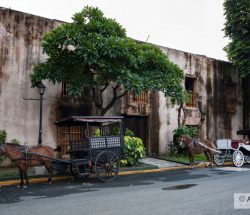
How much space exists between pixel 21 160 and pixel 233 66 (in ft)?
64.2

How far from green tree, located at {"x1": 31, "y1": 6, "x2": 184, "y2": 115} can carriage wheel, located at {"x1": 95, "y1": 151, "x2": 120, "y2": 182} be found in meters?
3.27

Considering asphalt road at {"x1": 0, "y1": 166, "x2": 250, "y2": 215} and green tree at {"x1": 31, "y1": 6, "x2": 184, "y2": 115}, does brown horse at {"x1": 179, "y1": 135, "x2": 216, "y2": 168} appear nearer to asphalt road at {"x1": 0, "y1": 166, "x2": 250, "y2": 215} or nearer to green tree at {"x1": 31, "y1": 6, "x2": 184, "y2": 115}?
green tree at {"x1": 31, "y1": 6, "x2": 184, "y2": 115}

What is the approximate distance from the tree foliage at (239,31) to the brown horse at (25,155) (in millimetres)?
16151

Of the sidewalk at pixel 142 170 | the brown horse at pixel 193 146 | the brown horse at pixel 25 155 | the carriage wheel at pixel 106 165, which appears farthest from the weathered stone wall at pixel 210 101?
the brown horse at pixel 25 155

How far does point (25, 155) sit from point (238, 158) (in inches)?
411

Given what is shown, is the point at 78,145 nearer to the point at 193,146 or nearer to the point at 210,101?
the point at 193,146

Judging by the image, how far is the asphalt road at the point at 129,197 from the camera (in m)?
7.50

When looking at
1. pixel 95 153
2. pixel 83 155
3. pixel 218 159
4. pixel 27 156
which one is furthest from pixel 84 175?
pixel 218 159

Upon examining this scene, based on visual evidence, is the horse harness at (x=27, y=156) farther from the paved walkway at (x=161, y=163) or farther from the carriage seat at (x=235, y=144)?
the carriage seat at (x=235, y=144)

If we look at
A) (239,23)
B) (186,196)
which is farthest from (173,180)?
(239,23)

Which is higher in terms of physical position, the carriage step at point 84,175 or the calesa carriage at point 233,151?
the calesa carriage at point 233,151

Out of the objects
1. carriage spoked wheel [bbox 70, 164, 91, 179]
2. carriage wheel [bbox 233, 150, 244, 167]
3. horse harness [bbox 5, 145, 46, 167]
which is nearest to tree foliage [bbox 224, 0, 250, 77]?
carriage wheel [bbox 233, 150, 244, 167]

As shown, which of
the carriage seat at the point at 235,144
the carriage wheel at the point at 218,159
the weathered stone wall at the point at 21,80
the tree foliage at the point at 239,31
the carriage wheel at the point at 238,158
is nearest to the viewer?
the weathered stone wall at the point at 21,80

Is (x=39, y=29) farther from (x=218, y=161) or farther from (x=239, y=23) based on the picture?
(x=239, y=23)
